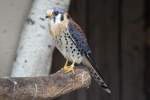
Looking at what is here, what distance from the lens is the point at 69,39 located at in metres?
3.67

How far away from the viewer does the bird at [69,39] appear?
358 centimetres

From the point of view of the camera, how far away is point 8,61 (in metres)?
4.65

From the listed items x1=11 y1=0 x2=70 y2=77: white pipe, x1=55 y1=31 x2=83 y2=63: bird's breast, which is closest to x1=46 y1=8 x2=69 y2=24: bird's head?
x1=55 y1=31 x2=83 y2=63: bird's breast

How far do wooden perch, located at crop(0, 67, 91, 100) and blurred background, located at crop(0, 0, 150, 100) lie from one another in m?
1.73

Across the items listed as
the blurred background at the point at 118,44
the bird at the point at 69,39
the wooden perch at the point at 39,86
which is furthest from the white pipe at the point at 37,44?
the blurred background at the point at 118,44

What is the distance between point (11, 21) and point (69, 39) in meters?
1.04

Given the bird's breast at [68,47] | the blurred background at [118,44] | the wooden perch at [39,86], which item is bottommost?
the blurred background at [118,44]

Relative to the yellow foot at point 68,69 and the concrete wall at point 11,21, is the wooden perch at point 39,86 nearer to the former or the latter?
the yellow foot at point 68,69

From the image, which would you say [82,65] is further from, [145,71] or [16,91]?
[145,71]

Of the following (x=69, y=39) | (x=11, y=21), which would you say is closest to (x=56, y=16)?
(x=69, y=39)

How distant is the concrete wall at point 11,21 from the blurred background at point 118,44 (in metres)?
0.67

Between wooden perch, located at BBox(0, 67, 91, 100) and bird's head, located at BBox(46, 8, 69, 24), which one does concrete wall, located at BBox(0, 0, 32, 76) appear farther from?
wooden perch, located at BBox(0, 67, 91, 100)

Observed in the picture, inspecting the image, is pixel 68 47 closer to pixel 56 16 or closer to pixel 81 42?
pixel 81 42

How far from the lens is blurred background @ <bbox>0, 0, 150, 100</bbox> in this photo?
5293 millimetres
